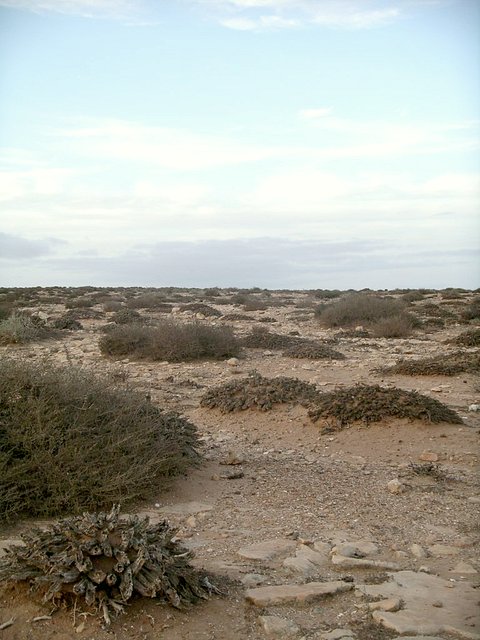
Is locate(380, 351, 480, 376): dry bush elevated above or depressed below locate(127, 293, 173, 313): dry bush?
below

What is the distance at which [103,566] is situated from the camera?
331cm

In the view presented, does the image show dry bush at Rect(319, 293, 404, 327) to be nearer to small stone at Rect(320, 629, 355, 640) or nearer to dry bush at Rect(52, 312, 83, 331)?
dry bush at Rect(52, 312, 83, 331)

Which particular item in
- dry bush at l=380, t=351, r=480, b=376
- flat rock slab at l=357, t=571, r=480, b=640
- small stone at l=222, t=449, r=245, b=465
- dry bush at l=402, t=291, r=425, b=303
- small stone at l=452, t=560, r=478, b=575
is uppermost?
dry bush at l=402, t=291, r=425, b=303

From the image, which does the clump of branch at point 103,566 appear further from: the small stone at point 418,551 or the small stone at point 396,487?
the small stone at point 396,487

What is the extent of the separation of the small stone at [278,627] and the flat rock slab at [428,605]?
1.41 feet

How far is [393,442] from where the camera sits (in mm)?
7176

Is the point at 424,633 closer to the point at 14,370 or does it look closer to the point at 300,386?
the point at 14,370

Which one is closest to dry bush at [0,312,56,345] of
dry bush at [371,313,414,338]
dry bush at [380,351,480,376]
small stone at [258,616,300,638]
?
dry bush at [371,313,414,338]

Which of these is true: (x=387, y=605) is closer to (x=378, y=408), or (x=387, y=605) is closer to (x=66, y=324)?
(x=378, y=408)

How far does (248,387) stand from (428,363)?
3642 millimetres

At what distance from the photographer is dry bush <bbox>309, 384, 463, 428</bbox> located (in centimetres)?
757

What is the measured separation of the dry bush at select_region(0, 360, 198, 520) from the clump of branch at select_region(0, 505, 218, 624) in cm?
122

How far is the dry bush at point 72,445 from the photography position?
473 cm

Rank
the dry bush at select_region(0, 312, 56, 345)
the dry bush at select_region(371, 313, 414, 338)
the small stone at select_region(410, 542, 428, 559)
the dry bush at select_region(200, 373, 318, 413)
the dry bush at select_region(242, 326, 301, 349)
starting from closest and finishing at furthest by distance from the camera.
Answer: the small stone at select_region(410, 542, 428, 559) → the dry bush at select_region(200, 373, 318, 413) → the dry bush at select_region(242, 326, 301, 349) → the dry bush at select_region(0, 312, 56, 345) → the dry bush at select_region(371, 313, 414, 338)
